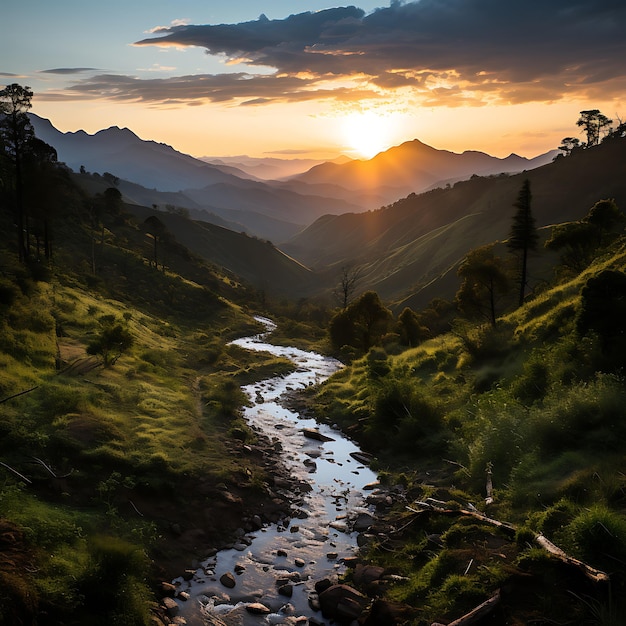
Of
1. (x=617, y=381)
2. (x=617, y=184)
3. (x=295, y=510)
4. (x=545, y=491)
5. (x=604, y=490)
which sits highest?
(x=617, y=184)

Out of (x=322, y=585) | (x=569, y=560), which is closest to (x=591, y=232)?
(x=569, y=560)

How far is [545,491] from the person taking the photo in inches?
666

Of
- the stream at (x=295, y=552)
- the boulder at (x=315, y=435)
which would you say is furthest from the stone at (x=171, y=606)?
the boulder at (x=315, y=435)

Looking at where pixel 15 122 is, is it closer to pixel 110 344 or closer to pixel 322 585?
pixel 110 344

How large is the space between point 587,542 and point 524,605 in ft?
7.42

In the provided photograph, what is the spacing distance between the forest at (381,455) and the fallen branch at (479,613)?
11 cm

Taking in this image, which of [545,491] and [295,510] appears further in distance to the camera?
[295,510]

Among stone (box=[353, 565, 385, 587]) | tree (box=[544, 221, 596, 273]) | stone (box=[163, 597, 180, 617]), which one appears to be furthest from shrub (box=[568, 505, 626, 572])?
tree (box=[544, 221, 596, 273])

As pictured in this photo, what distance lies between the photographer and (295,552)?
17984 mm

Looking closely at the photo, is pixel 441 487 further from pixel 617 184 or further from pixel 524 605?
pixel 617 184

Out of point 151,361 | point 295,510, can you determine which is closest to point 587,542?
point 295,510

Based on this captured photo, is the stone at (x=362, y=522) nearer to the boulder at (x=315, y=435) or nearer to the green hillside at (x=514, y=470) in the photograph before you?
the green hillside at (x=514, y=470)

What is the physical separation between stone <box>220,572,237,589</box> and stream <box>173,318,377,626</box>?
7cm

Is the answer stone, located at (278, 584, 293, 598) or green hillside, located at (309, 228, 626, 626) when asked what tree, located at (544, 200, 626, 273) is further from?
stone, located at (278, 584, 293, 598)
